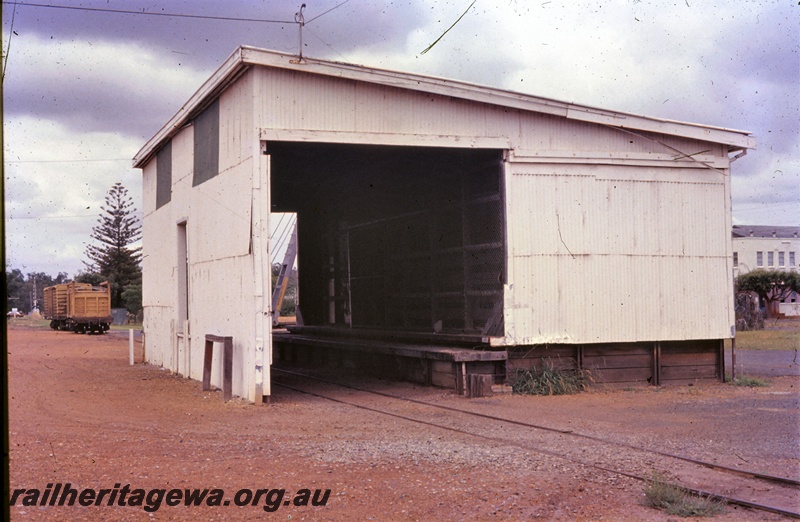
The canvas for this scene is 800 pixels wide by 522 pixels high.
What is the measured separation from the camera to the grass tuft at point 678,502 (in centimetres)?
638

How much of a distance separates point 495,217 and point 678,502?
988cm

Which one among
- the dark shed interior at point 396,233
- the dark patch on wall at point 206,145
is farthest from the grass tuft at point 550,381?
the dark patch on wall at point 206,145

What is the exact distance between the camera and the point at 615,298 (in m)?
15.1

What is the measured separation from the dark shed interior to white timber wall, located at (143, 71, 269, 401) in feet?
6.57

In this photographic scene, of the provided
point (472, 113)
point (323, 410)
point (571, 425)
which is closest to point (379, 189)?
point (472, 113)

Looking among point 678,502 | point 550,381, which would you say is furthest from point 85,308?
point 678,502

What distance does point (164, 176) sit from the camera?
2114 cm

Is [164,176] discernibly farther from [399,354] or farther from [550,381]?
[550,381]

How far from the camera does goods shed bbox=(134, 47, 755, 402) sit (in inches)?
534

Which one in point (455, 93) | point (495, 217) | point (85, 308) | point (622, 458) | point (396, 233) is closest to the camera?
point (622, 458)

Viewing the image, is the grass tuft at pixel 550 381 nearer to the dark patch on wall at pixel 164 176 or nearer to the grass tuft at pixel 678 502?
the grass tuft at pixel 678 502

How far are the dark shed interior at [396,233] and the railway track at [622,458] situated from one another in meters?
3.52

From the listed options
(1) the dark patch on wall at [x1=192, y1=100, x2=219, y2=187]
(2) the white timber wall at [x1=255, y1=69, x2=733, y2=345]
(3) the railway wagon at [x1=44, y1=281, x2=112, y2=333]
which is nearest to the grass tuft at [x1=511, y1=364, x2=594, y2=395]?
(2) the white timber wall at [x1=255, y1=69, x2=733, y2=345]

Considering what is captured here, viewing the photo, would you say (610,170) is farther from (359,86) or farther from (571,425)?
(571,425)
